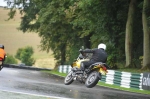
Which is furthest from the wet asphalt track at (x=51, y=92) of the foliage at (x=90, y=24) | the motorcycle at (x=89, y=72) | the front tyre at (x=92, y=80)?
the foliage at (x=90, y=24)

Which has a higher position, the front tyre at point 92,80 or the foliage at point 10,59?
the front tyre at point 92,80

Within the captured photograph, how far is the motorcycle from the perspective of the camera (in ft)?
52.9

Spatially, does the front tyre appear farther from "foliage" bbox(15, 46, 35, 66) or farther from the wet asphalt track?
"foliage" bbox(15, 46, 35, 66)

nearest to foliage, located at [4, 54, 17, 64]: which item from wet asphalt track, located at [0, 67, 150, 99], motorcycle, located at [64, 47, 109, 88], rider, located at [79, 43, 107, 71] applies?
wet asphalt track, located at [0, 67, 150, 99]

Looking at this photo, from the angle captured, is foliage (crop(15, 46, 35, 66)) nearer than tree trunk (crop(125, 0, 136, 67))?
No

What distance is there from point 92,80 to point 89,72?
471 millimetres

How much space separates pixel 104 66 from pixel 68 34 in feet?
117

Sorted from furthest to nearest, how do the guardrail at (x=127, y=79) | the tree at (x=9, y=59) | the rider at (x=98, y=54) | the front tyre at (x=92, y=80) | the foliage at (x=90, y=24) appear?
the tree at (x=9, y=59) → the foliage at (x=90, y=24) → the guardrail at (x=127, y=79) → the rider at (x=98, y=54) → the front tyre at (x=92, y=80)

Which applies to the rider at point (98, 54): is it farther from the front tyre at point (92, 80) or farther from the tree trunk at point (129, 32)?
the tree trunk at point (129, 32)

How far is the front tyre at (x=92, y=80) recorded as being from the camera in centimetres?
1605

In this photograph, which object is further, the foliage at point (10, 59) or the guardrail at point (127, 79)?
the foliage at point (10, 59)

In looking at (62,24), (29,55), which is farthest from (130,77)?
(29,55)

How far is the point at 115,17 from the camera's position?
3709cm

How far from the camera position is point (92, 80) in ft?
53.1
